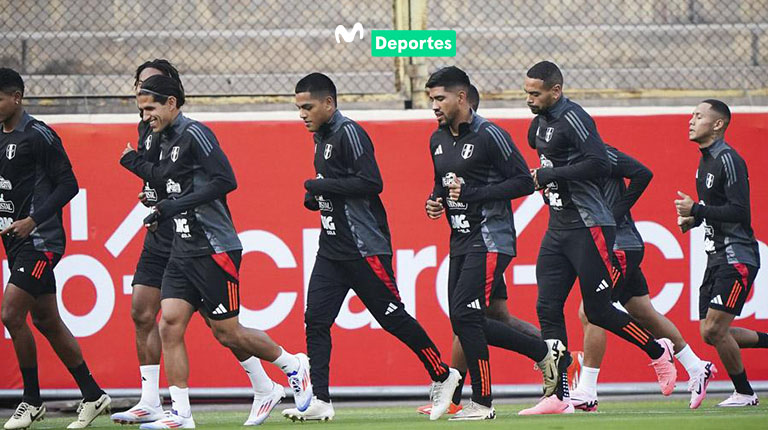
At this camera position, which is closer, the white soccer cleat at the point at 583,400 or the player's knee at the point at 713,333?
the white soccer cleat at the point at 583,400

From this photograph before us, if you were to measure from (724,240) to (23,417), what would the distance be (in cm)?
526

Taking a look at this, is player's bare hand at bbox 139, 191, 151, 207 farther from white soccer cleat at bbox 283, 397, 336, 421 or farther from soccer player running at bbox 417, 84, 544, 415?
soccer player running at bbox 417, 84, 544, 415

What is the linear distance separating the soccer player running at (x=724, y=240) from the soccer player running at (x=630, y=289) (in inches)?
9.6

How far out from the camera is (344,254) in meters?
8.20

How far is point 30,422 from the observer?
8.33m

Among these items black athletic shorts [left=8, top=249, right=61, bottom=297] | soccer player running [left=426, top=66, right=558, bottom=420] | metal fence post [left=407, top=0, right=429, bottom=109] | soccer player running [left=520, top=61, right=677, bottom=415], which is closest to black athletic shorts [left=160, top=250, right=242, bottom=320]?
black athletic shorts [left=8, top=249, right=61, bottom=297]

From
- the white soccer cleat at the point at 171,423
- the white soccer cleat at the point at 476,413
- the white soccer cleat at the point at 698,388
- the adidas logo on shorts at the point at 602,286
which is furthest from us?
the white soccer cleat at the point at 698,388

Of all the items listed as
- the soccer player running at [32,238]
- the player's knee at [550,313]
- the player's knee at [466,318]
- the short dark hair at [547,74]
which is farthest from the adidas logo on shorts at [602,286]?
the soccer player running at [32,238]

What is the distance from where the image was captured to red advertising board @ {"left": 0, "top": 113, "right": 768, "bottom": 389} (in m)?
10.6

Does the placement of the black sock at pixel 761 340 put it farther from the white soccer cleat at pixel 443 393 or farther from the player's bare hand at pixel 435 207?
the player's bare hand at pixel 435 207

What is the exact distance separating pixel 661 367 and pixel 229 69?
18.1 feet

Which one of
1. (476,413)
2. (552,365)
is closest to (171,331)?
(476,413)

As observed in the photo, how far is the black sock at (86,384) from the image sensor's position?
8516 millimetres

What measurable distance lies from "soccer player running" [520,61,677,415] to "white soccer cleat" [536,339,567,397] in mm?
17
